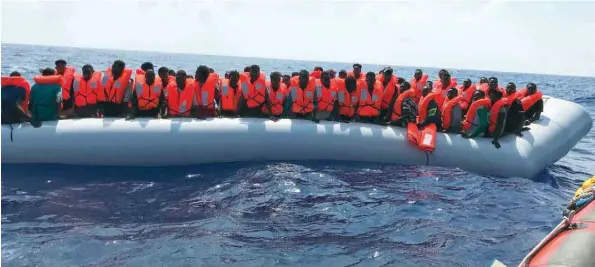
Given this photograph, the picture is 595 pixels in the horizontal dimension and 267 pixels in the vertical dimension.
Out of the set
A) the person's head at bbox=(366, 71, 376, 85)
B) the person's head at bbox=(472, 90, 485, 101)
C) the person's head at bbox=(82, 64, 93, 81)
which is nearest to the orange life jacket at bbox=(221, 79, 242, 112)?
the person's head at bbox=(82, 64, 93, 81)

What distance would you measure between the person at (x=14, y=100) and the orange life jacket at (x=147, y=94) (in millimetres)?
1446

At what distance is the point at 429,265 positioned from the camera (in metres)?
4.76

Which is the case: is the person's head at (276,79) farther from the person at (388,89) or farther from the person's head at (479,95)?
the person's head at (479,95)

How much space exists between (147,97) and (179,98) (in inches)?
17.7

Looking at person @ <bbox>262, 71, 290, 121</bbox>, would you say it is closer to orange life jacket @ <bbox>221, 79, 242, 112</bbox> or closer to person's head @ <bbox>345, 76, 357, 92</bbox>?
orange life jacket @ <bbox>221, 79, 242, 112</bbox>

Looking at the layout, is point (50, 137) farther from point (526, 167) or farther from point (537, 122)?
point (537, 122)

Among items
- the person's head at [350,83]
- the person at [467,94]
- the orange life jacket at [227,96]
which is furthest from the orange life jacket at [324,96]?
the person at [467,94]

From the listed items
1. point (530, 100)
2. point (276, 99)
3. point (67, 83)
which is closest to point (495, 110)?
point (530, 100)

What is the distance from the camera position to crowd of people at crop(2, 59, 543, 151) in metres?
7.14

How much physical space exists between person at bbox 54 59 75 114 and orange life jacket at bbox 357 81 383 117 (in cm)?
431

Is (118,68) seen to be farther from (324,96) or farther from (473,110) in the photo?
(473,110)

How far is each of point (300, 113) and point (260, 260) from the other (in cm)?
364

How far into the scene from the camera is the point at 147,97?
7.36 m

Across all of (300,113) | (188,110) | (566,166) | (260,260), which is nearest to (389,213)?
(260,260)
